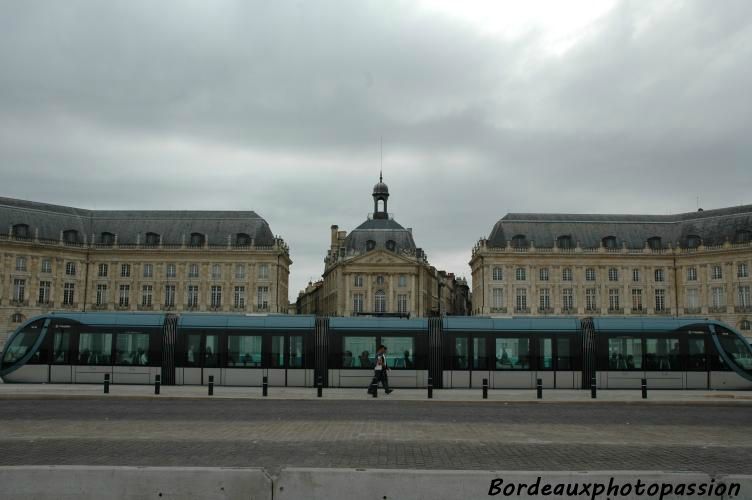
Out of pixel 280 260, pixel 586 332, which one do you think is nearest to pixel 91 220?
pixel 280 260

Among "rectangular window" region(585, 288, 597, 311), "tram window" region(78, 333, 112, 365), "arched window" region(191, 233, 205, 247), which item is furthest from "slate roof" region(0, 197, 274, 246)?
"tram window" region(78, 333, 112, 365)

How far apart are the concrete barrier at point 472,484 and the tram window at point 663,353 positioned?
1010 inches

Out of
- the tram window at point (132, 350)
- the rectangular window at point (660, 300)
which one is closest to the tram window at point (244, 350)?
the tram window at point (132, 350)

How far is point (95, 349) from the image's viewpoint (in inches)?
1291

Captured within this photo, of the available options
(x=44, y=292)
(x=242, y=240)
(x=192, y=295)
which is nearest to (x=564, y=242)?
(x=242, y=240)

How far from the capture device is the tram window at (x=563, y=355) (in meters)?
32.7

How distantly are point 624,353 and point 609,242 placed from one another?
7019 cm

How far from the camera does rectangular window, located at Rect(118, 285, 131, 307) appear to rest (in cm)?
9906

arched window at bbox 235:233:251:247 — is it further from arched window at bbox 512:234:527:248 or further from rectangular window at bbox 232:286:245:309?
arched window at bbox 512:234:527:248

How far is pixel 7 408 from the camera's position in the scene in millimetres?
21422

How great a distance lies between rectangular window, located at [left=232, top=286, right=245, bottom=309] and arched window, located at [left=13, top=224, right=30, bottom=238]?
83.4 feet

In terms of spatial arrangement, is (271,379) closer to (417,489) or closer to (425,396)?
(425,396)

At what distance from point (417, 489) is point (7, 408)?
17.0m

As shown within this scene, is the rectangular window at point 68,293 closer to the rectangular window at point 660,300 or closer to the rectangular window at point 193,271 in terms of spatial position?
the rectangular window at point 193,271
